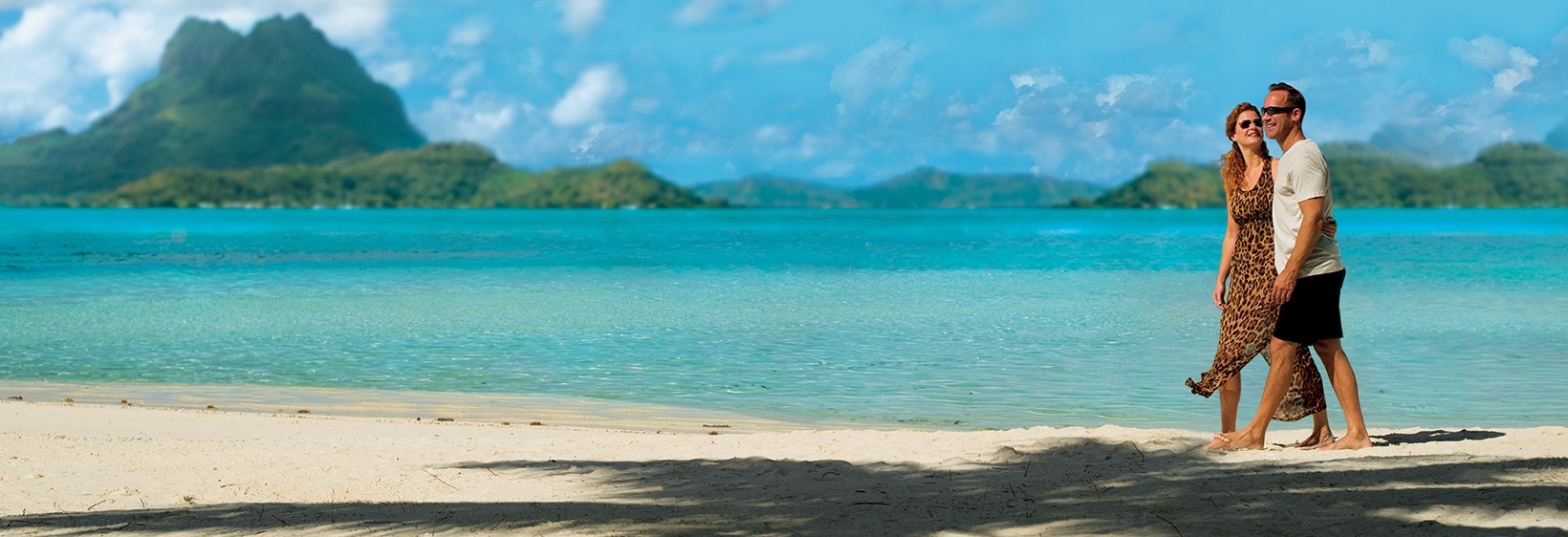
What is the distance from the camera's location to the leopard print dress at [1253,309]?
6637mm

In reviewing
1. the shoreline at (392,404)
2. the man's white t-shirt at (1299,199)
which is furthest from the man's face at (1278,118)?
the shoreline at (392,404)

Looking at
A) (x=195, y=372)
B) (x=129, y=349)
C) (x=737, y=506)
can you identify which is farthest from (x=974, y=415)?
(x=129, y=349)

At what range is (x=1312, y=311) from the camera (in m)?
6.46

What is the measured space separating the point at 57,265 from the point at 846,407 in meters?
37.7

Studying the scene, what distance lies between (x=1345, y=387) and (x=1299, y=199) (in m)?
1.03

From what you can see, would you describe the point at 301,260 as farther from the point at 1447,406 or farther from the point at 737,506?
the point at 737,506

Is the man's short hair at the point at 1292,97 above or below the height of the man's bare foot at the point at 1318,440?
above

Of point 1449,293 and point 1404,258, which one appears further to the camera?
point 1404,258

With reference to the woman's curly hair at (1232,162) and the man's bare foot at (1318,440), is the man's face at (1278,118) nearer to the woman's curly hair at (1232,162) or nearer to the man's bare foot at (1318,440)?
the woman's curly hair at (1232,162)

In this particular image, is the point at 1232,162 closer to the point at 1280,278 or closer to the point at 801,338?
the point at 1280,278

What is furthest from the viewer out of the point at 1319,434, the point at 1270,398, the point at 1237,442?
the point at 1319,434

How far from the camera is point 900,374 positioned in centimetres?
1371

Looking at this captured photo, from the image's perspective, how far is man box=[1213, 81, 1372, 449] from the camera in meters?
6.22

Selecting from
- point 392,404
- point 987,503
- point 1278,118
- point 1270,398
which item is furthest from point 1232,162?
point 392,404
